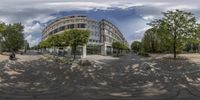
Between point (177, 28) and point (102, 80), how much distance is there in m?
10.1

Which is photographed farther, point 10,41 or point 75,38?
point 10,41

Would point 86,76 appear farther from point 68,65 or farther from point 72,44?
point 72,44

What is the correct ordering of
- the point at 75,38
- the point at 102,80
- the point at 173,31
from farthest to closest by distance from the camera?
the point at 75,38
the point at 173,31
the point at 102,80

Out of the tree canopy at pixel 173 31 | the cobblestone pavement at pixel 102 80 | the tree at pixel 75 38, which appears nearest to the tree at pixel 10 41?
the tree at pixel 75 38

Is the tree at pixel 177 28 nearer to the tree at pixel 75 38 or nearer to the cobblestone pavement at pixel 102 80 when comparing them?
the cobblestone pavement at pixel 102 80

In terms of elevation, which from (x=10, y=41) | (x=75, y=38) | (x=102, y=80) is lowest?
(x=102, y=80)

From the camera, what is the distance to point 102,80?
16.8m

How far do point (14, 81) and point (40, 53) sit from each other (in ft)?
22.9

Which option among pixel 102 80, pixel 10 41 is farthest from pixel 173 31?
pixel 10 41

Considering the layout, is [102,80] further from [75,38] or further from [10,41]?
[10,41]

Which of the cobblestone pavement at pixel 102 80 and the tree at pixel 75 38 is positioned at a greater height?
the tree at pixel 75 38

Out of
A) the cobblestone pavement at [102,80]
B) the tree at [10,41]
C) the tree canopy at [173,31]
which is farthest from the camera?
the tree at [10,41]

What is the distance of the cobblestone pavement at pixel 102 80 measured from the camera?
Answer: 44.5ft

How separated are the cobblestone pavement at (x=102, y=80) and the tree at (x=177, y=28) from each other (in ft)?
8.18
